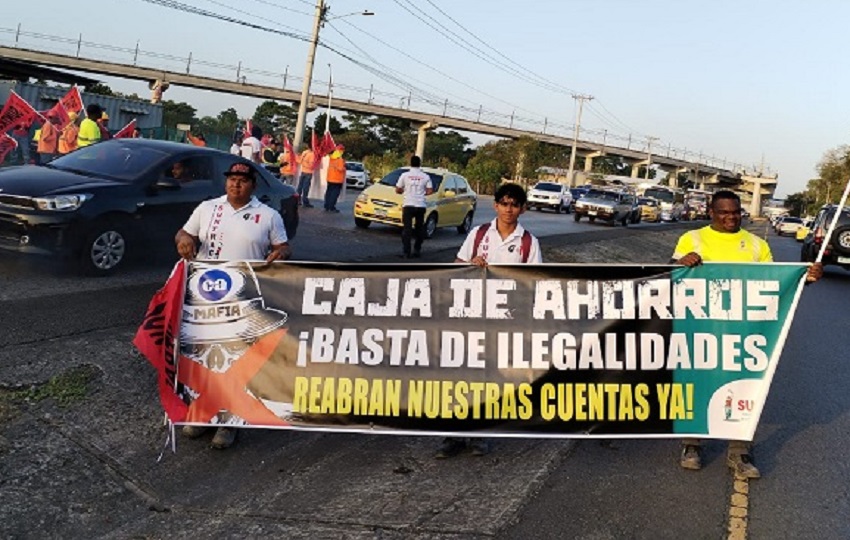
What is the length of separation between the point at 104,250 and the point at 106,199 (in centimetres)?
58

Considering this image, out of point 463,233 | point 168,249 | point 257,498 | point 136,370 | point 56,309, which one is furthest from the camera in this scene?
point 463,233

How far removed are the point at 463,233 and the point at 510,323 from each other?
15.0 m

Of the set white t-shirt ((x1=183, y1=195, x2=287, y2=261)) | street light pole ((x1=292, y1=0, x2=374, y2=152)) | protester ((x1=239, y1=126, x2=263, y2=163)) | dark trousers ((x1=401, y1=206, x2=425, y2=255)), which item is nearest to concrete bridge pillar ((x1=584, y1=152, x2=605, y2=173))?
street light pole ((x1=292, y1=0, x2=374, y2=152))

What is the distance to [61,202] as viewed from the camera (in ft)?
27.5

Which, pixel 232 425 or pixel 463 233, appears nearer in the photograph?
pixel 232 425

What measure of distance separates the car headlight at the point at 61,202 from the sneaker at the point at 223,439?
4.71m

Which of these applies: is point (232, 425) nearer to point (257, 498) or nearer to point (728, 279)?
point (257, 498)

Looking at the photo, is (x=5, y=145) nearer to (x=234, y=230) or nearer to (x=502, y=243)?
(x=234, y=230)

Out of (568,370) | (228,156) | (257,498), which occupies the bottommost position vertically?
(257,498)

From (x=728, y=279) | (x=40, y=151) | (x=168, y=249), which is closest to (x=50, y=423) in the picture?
(x=728, y=279)

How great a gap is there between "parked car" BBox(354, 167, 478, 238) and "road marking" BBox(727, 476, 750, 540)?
12599mm

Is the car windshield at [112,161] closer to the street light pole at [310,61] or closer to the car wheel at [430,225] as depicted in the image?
the car wheel at [430,225]

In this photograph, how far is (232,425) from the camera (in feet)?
15.3

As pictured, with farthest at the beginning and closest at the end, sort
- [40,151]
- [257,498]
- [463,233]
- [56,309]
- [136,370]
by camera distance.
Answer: [463,233]
[40,151]
[56,309]
[136,370]
[257,498]
